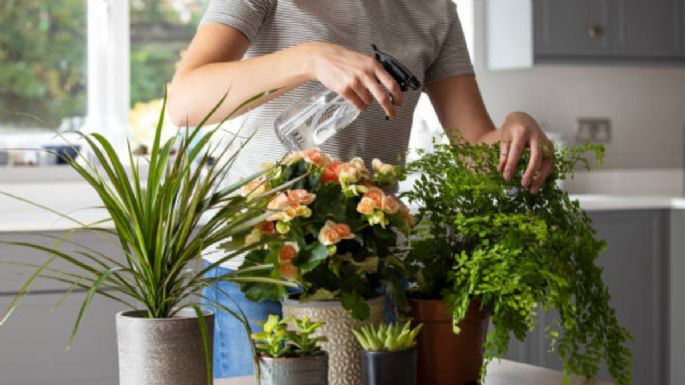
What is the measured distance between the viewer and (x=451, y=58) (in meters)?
1.90

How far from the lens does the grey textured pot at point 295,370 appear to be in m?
1.15

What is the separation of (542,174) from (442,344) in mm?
269

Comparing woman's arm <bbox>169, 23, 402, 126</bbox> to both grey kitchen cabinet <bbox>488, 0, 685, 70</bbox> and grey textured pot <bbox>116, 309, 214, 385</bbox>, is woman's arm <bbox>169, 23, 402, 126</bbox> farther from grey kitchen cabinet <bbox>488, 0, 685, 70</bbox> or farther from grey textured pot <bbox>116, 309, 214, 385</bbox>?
grey kitchen cabinet <bbox>488, 0, 685, 70</bbox>

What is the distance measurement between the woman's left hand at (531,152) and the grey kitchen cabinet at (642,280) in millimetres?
2515

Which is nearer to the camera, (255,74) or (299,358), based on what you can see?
(299,358)

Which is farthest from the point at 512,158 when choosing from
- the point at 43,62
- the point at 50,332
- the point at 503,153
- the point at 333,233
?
the point at 43,62

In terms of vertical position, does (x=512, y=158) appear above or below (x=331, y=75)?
below

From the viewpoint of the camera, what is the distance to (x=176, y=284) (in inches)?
46.7

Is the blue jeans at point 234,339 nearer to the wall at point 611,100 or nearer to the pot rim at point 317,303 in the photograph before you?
the pot rim at point 317,303

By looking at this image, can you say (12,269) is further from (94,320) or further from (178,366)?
(178,366)

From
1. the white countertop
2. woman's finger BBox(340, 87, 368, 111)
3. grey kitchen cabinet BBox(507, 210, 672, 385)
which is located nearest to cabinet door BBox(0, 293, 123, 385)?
the white countertop

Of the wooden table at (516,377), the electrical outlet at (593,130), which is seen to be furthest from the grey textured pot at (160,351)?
the electrical outlet at (593,130)

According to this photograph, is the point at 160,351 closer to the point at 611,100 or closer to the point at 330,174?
the point at 330,174

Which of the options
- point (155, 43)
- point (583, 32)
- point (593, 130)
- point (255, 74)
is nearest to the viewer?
point (255, 74)
